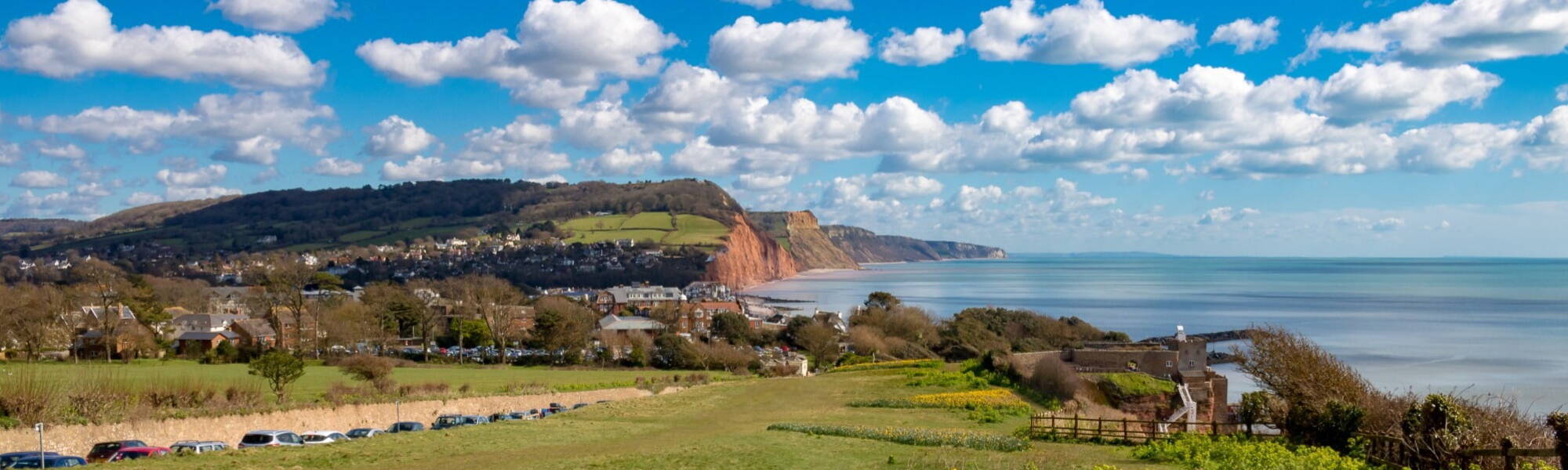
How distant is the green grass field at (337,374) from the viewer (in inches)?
1544

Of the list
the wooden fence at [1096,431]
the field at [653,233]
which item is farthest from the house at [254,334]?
the field at [653,233]

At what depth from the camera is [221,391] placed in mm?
33500

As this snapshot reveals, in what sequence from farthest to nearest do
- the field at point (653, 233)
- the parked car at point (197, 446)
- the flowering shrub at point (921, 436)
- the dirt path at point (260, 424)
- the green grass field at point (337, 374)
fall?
the field at point (653, 233)
the green grass field at point (337, 374)
the dirt path at point (260, 424)
the flowering shrub at point (921, 436)
the parked car at point (197, 446)

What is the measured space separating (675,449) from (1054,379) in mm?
18922

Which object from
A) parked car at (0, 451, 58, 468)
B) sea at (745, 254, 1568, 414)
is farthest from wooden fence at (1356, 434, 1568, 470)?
parked car at (0, 451, 58, 468)

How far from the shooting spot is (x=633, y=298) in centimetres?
11775

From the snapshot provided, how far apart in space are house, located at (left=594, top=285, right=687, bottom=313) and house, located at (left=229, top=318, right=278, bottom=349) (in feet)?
133

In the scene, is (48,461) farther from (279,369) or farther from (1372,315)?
(1372,315)

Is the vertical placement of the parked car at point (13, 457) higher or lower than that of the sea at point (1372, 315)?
higher

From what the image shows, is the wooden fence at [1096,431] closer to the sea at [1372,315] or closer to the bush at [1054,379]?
the sea at [1372,315]

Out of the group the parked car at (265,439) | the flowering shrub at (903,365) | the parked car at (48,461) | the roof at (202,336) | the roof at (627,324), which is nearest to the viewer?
the parked car at (48,461)

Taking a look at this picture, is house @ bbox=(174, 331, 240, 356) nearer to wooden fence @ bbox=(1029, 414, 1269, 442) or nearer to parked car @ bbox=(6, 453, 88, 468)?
parked car @ bbox=(6, 453, 88, 468)

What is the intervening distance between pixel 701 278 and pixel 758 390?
119 meters

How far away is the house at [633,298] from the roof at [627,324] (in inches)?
865
